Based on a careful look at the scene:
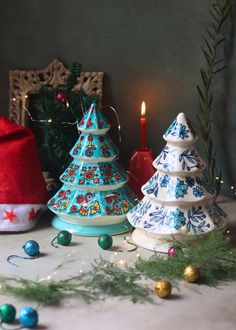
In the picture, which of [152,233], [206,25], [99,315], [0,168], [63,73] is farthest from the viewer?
[63,73]

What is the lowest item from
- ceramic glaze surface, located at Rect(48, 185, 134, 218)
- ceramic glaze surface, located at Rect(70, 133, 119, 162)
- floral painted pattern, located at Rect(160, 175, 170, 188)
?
ceramic glaze surface, located at Rect(48, 185, 134, 218)

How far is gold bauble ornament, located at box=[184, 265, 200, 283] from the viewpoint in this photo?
0.92 meters

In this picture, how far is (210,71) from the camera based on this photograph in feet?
4.23

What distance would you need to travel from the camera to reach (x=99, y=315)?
823mm

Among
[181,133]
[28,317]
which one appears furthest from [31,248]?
[181,133]

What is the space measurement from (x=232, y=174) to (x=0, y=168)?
1.88 ft

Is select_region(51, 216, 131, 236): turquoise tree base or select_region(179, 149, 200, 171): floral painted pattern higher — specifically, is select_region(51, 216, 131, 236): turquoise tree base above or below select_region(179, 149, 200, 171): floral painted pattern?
below

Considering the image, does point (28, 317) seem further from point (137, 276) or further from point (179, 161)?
point (179, 161)

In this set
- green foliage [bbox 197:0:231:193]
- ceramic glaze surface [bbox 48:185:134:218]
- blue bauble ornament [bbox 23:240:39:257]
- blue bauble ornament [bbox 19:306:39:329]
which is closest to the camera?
blue bauble ornament [bbox 19:306:39:329]

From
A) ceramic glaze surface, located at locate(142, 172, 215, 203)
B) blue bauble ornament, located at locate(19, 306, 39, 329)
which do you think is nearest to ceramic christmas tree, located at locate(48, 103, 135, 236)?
ceramic glaze surface, located at locate(142, 172, 215, 203)

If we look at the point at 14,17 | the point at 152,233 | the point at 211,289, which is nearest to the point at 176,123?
the point at 152,233

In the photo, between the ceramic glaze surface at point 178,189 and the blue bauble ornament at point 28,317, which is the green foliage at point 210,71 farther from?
the blue bauble ornament at point 28,317

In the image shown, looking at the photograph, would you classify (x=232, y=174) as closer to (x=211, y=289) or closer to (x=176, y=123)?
(x=176, y=123)

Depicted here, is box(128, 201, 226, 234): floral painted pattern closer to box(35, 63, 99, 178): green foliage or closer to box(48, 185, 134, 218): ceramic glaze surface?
box(48, 185, 134, 218): ceramic glaze surface
